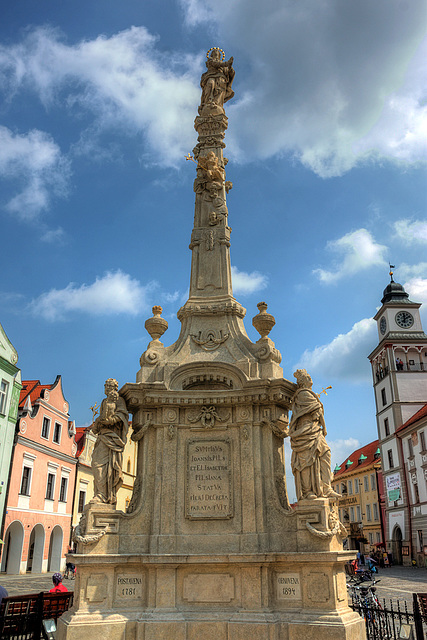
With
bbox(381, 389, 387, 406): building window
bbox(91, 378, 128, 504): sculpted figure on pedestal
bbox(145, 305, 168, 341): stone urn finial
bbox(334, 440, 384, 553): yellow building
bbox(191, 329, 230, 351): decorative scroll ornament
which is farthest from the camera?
bbox(334, 440, 384, 553): yellow building

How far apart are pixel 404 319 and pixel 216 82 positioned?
42150 millimetres

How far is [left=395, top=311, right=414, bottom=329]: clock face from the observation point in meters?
51.9

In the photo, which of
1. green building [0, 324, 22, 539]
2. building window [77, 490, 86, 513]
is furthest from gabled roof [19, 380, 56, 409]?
building window [77, 490, 86, 513]

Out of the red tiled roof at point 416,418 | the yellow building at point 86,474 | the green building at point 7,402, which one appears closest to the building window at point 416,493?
the red tiled roof at point 416,418

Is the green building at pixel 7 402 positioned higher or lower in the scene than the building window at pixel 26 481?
higher

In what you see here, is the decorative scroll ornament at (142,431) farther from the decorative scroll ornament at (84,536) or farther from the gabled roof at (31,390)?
the gabled roof at (31,390)

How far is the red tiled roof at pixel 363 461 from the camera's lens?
64181 millimetres

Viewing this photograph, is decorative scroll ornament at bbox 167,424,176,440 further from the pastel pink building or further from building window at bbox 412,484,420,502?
building window at bbox 412,484,420,502

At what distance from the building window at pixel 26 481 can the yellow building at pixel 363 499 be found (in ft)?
114

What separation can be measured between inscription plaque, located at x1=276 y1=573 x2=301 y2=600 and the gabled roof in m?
24.6

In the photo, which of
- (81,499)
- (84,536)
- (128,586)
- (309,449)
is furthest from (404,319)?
(84,536)

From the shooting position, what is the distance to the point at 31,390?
33.1 meters

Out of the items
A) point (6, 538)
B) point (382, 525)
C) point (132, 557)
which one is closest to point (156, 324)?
point (132, 557)

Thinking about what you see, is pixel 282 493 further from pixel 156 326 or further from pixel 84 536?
pixel 156 326
